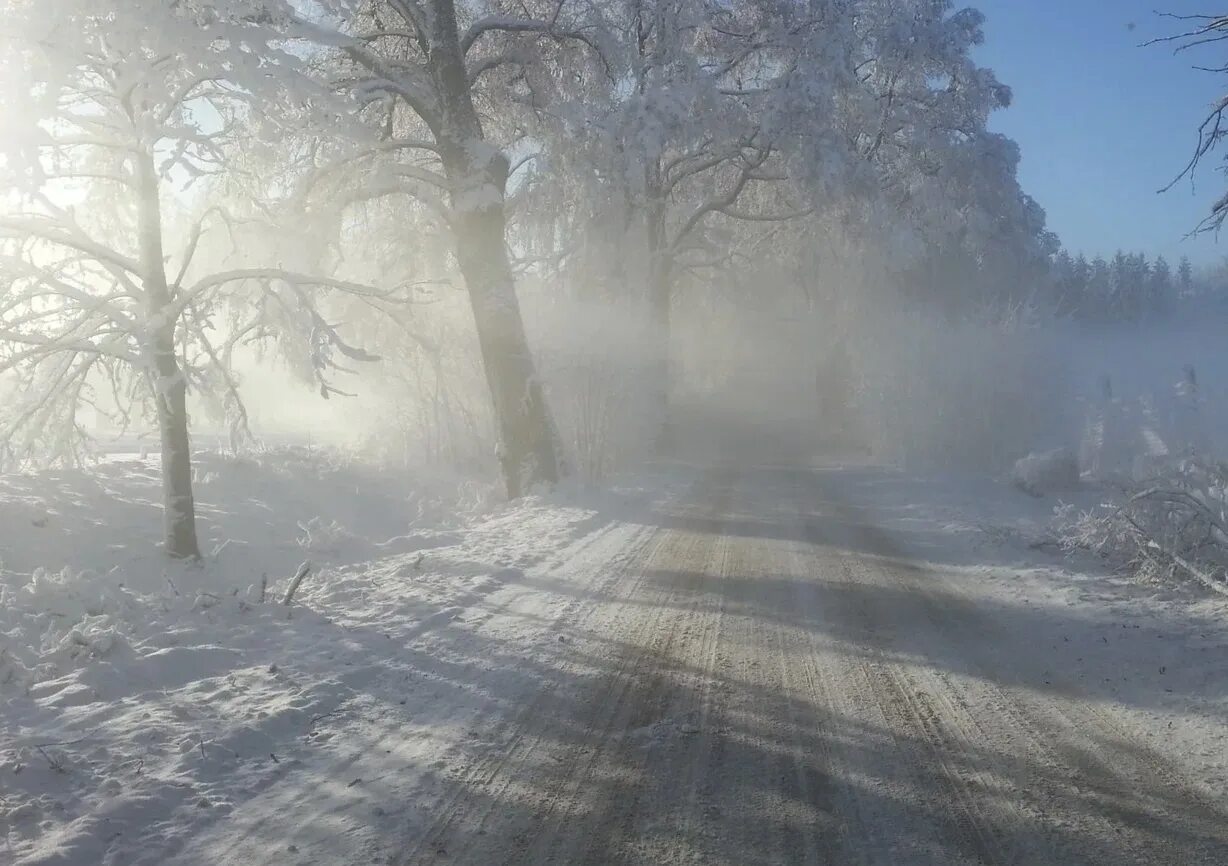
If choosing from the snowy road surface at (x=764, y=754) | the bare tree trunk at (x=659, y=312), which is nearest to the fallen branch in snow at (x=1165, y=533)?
the snowy road surface at (x=764, y=754)

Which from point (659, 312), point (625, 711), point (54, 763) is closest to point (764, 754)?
point (625, 711)

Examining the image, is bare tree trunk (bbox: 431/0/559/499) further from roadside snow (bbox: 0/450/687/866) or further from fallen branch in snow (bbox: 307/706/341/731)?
fallen branch in snow (bbox: 307/706/341/731)

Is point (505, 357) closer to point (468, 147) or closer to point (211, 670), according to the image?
point (468, 147)

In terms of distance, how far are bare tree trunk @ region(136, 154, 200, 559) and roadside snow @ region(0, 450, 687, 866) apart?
55 centimetres

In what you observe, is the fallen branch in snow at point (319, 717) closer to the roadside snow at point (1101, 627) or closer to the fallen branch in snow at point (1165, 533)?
the roadside snow at point (1101, 627)

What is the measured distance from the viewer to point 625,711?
4336mm

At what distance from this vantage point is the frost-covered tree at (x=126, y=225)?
6215mm

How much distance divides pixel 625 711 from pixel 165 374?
6.30 metres

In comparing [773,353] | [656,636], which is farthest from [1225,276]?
[656,636]

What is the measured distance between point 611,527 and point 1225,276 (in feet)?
376

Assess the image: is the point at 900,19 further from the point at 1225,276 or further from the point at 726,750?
the point at 1225,276

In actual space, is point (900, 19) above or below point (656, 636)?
above

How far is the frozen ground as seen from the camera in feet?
10.4

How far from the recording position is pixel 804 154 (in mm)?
14641
